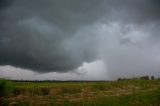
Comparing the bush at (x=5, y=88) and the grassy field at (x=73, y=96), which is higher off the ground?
the bush at (x=5, y=88)

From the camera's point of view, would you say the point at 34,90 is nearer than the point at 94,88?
Yes

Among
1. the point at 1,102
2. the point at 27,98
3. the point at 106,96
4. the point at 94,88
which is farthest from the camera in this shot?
the point at 94,88

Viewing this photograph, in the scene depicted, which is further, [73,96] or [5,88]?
[73,96]

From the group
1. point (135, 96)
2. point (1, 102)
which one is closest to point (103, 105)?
point (135, 96)

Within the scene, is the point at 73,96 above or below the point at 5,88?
below

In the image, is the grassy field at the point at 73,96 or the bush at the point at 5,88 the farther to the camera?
the bush at the point at 5,88

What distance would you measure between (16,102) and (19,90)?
376cm

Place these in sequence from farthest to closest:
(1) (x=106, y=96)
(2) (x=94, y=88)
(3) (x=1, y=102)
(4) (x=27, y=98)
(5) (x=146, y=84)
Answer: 1. (5) (x=146, y=84)
2. (2) (x=94, y=88)
3. (1) (x=106, y=96)
4. (4) (x=27, y=98)
5. (3) (x=1, y=102)

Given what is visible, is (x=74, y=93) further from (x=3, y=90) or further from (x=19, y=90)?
(x=3, y=90)

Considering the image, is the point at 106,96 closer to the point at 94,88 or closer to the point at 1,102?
the point at 94,88

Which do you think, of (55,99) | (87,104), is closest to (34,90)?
(55,99)

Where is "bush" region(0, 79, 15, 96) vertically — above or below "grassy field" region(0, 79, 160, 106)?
above

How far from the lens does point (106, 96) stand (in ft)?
94.5

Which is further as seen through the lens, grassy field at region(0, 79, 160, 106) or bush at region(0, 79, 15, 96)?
bush at region(0, 79, 15, 96)
